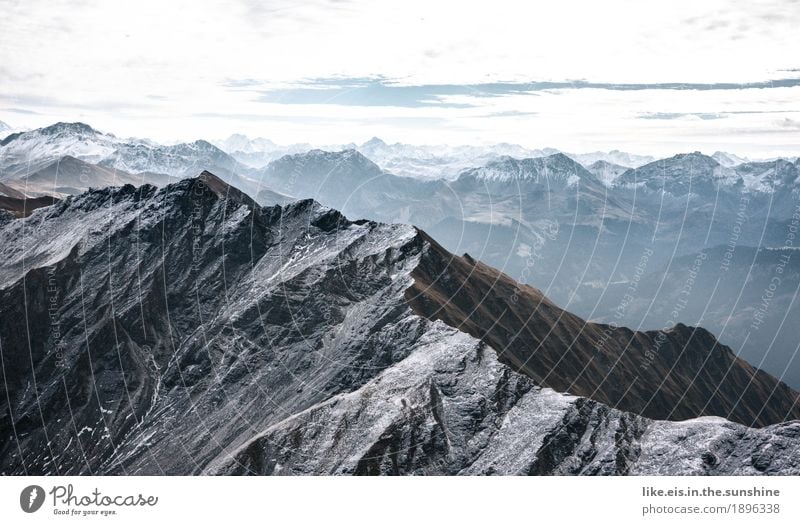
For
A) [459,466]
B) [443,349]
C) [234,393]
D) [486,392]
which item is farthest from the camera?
[234,393]

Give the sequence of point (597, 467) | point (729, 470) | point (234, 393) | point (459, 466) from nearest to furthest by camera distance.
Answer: point (729, 470) → point (597, 467) → point (459, 466) → point (234, 393)

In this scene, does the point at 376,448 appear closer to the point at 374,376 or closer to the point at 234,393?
the point at 374,376

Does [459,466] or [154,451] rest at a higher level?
[459,466]

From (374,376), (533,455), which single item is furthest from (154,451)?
(533,455)

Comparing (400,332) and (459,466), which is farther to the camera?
(400,332)
